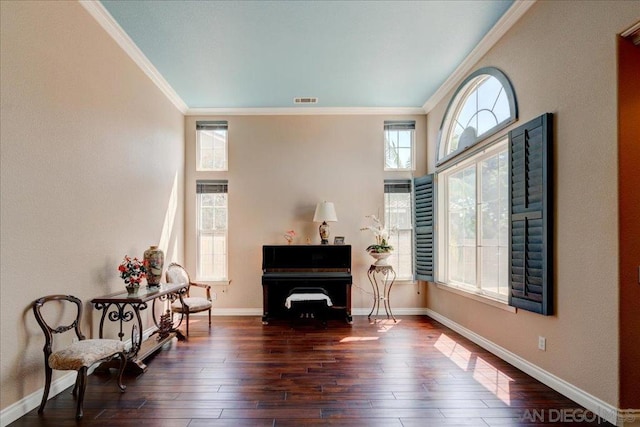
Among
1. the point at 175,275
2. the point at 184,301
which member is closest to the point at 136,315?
the point at 184,301

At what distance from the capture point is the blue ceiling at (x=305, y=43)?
3.17 meters

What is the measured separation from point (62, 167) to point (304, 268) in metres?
3.34

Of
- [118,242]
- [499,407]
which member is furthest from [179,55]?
[499,407]

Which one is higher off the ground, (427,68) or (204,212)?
(427,68)

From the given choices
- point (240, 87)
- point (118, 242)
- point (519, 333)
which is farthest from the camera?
point (240, 87)

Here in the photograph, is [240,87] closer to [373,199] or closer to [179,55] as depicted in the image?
[179,55]

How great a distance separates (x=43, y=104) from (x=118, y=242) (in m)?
1.53

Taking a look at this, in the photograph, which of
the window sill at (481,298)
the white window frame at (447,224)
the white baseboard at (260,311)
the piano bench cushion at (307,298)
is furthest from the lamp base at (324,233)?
the window sill at (481,298)

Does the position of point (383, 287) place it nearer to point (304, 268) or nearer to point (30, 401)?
point (304, 268)

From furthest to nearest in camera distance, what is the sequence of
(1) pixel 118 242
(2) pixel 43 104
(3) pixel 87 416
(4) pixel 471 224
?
(4) pixel 471 224 → (1) pixel 118 242 → (2) pixel 43 104 → (3) pixel 87 416

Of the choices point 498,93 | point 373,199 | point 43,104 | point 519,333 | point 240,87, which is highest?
point 240,87

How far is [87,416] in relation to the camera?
2463 mm

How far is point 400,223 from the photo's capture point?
565 cm

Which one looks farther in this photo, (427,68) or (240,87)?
(240,87)
